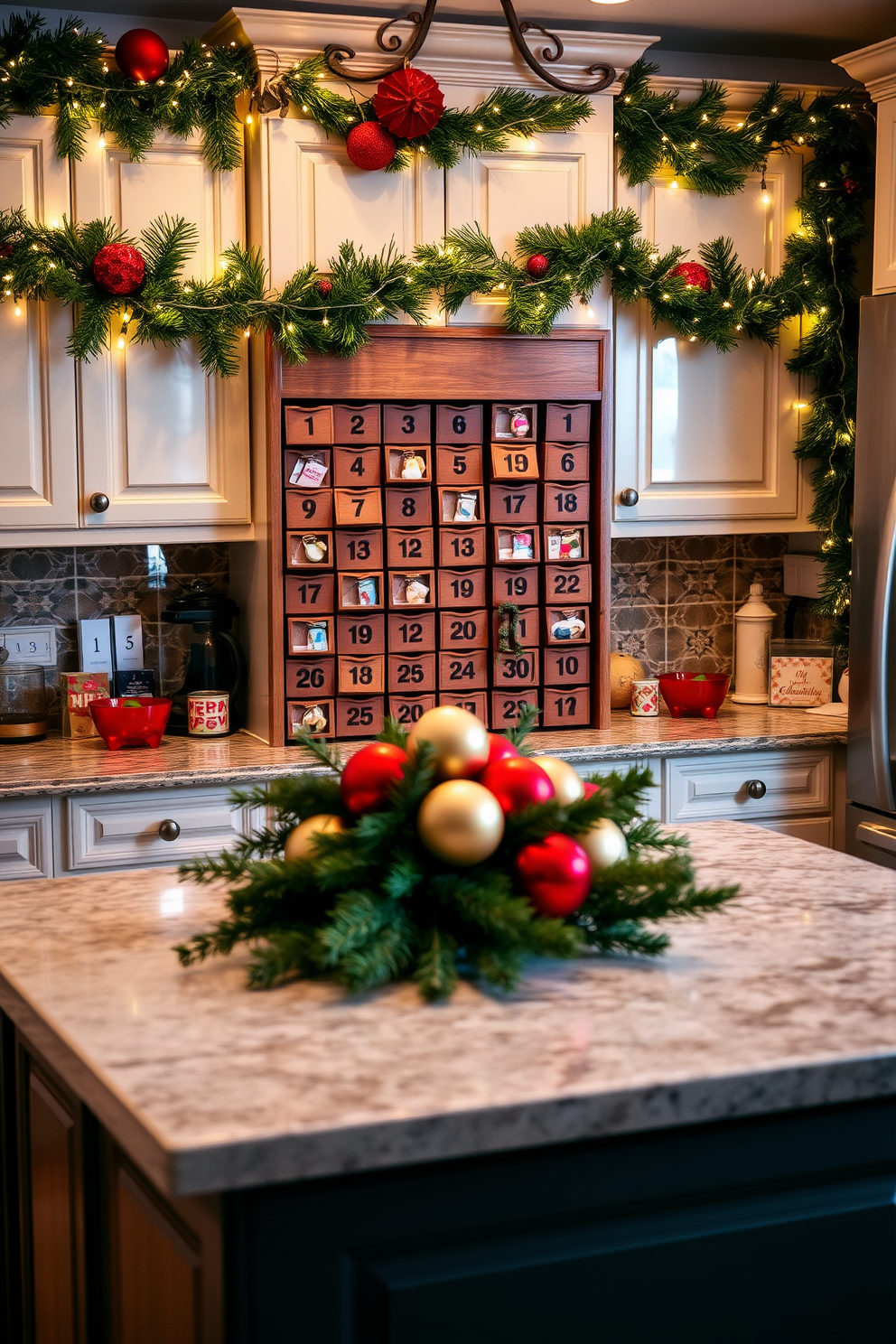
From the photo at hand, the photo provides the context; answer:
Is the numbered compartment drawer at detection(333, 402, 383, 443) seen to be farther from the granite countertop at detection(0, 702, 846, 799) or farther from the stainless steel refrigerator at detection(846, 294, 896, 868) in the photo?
the stainless steel refrigerator at detection(846, 294, 896, 868)

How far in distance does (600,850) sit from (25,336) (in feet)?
6.80

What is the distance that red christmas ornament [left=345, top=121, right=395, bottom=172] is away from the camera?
300 cm

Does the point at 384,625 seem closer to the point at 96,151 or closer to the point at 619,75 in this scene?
the point at 96,151

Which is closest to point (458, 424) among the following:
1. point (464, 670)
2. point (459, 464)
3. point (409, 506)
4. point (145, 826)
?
point (459, 464)

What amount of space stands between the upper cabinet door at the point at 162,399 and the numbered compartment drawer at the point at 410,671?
53cm

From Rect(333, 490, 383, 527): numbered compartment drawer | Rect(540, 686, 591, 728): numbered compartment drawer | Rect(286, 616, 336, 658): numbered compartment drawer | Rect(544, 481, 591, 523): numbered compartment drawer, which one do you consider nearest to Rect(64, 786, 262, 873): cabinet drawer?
Rect(286, 616, 336, 658): numbered compartment drawer

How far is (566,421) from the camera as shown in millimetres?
3334

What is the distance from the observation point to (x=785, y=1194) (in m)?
1.25

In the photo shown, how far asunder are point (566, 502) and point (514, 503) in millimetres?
132

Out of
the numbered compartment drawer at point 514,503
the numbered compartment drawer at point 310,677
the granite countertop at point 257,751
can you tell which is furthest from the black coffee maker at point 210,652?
the numbered compartment drawer at point 514,503

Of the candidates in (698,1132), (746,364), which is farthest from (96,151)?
(698,1132)

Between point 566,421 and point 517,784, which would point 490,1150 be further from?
point 566,421

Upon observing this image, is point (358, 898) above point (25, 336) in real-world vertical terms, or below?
below

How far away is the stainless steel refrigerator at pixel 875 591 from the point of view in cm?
307
